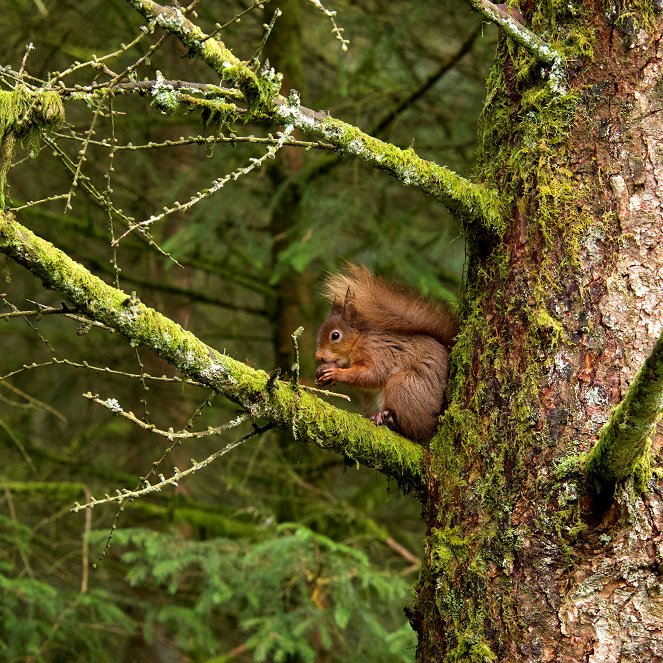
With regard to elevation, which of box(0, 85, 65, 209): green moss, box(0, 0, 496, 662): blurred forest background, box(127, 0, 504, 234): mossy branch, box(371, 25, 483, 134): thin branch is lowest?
box(0, 0, 496, 662): blurred forest background

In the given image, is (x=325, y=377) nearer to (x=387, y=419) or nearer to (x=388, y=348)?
(x=388, y=348)

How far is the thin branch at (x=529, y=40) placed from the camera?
2.56m

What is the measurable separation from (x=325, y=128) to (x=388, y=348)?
6.35 ft

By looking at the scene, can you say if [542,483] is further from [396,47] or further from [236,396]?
[396,47]

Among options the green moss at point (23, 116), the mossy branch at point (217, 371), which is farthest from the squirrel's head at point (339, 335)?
the green moss at point (23, 116)

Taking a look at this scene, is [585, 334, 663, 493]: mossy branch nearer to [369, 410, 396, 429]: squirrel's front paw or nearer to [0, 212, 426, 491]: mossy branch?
[0, 212, 426, 491]: mossy branch

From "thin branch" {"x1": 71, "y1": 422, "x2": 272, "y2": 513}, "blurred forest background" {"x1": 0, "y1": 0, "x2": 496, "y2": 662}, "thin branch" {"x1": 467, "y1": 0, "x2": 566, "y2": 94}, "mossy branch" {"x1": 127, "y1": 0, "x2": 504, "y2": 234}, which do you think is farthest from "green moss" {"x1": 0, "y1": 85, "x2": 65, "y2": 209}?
"blurred forest background" {"x1": 0, "y1": 0, "x2": 496, "y2": 662}

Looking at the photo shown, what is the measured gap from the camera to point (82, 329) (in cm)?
219

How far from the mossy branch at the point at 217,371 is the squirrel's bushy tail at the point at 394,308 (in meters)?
1.03

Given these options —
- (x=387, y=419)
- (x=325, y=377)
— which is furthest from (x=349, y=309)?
(x=387, y=419)

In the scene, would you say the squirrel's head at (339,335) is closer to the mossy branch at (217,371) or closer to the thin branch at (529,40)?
the mossy branch at (217,371)

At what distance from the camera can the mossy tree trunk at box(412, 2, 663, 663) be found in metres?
2.43

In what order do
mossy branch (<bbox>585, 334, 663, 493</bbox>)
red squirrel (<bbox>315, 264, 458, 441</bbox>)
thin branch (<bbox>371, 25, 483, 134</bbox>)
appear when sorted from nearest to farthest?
mossy branch (<bbox>585, 334, 663, 493</bbox>)
red squirrel (<bbox>315, 264, 458, 441</bbox>)
thin branch (<bbox>371, 25, 483, 134</bbox>)

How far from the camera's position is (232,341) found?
8.06m
